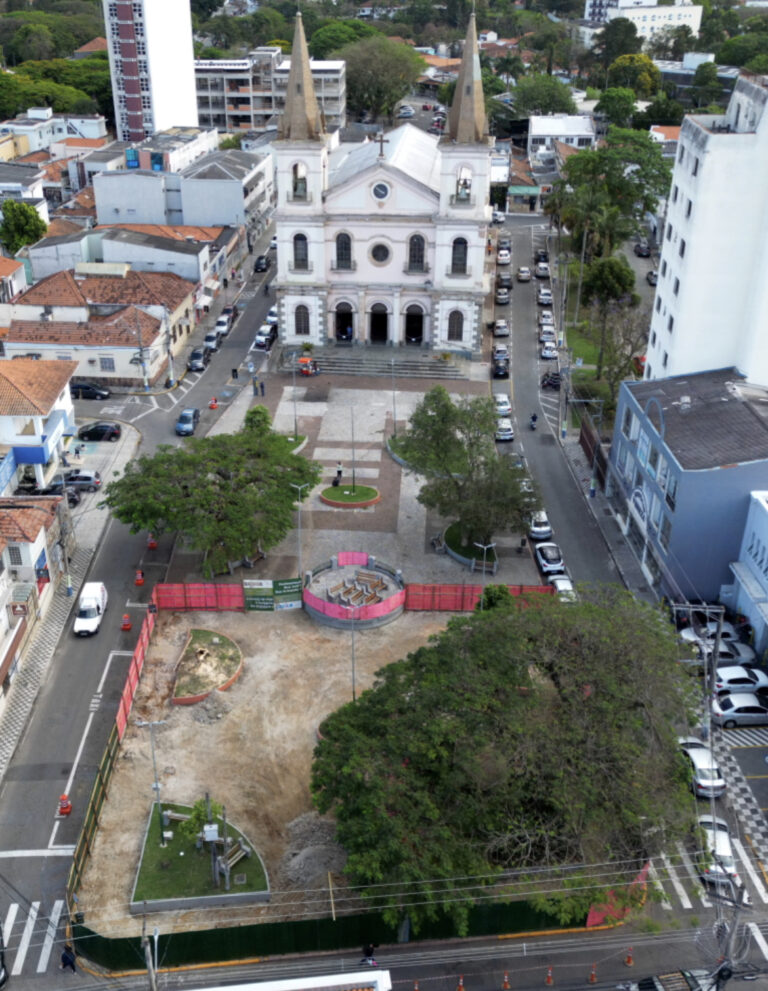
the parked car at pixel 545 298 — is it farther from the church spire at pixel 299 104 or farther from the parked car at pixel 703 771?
the parked car at pixel 703 771

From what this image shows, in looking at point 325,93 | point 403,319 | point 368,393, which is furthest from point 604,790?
point 325,93

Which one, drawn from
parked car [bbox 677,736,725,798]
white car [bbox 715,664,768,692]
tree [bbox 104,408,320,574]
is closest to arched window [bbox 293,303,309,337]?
tree [bbox 104,408,320,574]

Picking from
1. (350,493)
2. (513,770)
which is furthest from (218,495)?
(513,770)

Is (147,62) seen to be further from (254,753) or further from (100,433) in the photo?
(254,753)

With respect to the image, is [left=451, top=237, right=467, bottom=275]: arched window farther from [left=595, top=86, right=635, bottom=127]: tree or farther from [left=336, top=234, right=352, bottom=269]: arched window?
[left=595, top=86, right=635, bottom=127]: tree

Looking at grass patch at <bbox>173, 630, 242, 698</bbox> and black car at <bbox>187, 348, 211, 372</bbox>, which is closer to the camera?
grass patch at <bbox>173, 630, 242, 698</bbox>

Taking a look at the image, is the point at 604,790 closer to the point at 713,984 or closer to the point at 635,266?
the point at 713,984

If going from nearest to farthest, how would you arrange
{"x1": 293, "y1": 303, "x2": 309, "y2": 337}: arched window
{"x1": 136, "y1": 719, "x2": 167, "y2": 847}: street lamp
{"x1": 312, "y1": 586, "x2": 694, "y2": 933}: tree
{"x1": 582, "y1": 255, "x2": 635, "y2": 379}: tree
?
{"x1": 312, "y1": 586, "x2": 694, "y2": 933}: tree
{"x1": 136, "y1": 719, "x2": 167, "y2": 847}: street lamp
{"x1": 293, "y1": 303, "x2": 309, "y2": 337}: arched window
{"x1": 582, "y1": 255, "x2": 635, "y2": 379}: tree
